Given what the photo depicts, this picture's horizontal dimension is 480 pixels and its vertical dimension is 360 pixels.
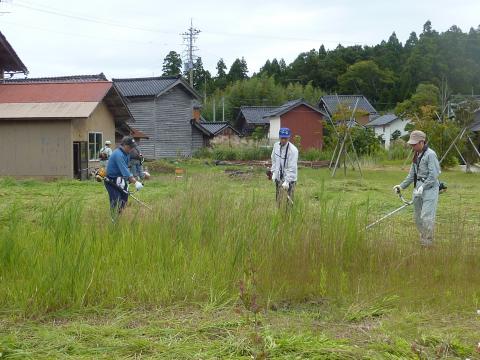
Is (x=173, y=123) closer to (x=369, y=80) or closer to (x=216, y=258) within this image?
(x=216, y=258)

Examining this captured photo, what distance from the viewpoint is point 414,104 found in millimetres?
42031

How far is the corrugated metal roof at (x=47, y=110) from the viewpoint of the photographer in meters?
18.5

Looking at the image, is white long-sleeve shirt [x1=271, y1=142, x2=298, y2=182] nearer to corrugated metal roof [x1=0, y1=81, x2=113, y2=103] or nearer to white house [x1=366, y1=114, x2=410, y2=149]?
corrugated metal roof [x1=0, y1=81, x2=113, y2=103]

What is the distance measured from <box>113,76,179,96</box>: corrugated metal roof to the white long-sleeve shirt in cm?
2545

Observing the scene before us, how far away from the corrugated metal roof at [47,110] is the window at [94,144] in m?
1.57

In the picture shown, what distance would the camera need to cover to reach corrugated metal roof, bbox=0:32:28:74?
2032 centimetres

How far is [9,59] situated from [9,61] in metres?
0.14

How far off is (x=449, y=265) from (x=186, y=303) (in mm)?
2248

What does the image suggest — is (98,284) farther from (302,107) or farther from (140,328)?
(302,107)

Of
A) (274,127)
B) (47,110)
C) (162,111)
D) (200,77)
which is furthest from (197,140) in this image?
(200,77)

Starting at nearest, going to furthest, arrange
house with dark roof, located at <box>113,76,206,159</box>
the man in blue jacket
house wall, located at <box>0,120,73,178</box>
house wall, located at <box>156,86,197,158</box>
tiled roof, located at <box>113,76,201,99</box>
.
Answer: the man in blue jacket → house wall, located at <box>0,120,73,178</box> → tiled roof, located at <box>113,76,201,99</box> → house with dark roof, located at <box>113,76,206,159</box> → house wall, located at <box>156,86,197,158</box>

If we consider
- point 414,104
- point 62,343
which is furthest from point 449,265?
point 414,104

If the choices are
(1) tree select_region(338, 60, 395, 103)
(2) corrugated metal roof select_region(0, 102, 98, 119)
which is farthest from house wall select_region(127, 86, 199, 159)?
(1) tree select_region(338, 60, 395, 103)

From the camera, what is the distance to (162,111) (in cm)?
3384
